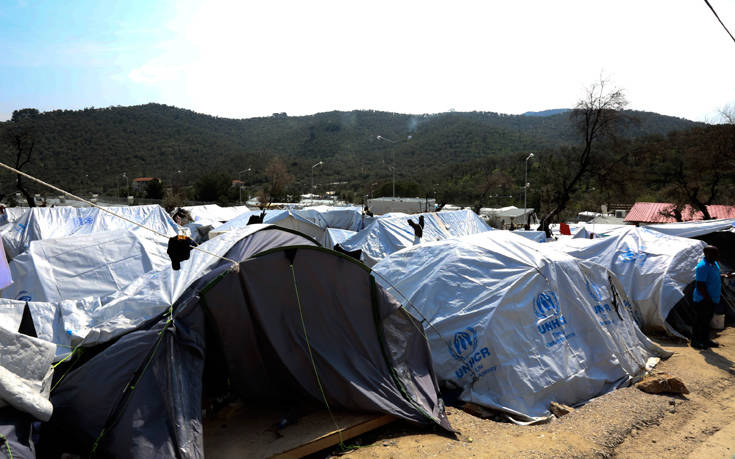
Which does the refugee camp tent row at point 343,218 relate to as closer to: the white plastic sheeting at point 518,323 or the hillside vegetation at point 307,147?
the white plastic sheeting at point 518,323

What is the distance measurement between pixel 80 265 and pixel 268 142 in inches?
3635

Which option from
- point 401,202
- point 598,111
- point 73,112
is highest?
point 73,112

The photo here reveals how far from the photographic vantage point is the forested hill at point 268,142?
6750cm

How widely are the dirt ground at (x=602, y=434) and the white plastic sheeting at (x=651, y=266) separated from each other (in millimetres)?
2838

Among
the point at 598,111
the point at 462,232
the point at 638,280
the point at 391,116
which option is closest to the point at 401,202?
the point at 598,111

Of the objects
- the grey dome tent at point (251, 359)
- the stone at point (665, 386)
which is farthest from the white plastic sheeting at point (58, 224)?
the stone at point (665, 386)

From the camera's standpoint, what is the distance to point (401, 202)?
142 ft

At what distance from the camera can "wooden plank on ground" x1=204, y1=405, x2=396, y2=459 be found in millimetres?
4109

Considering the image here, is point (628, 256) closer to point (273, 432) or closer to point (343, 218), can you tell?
point (273, 432)

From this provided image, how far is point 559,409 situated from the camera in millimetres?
5176

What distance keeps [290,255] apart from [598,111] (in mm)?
23133

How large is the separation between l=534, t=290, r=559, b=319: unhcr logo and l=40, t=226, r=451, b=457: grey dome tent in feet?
5.52

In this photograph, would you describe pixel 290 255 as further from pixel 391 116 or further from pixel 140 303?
pixel 391 116

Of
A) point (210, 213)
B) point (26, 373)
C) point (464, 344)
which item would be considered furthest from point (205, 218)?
point (26, 373)
